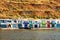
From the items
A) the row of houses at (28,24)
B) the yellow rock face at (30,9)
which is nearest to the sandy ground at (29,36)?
the row of houses at (28,24)

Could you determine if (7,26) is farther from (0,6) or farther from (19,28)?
(0,6)

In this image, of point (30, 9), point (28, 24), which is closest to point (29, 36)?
point (28, 24)

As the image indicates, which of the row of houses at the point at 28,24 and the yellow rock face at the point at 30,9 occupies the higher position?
the yellow rock face at the point at 30,9

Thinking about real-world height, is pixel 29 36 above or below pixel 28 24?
above

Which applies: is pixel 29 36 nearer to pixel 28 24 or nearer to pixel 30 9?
pixel 28 24

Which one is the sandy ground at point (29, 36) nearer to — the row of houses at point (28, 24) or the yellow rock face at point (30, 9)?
the row of houses at point (28, 24)

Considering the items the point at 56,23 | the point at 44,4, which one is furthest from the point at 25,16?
the point at 56,23

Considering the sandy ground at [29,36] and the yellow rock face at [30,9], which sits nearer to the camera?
the sandy ground at [29,36]

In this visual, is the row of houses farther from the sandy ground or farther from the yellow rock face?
the sandy ground

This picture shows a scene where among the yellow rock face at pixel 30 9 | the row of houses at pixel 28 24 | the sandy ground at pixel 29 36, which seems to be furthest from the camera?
the yellow rock face at pixel 30 9

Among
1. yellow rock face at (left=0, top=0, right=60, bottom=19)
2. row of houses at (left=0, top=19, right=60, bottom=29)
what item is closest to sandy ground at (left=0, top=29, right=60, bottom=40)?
row of houses at (left=0, top=19, right=60, bottom=29)

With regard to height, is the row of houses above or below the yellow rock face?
below

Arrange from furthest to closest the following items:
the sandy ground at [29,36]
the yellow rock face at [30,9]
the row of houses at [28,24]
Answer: the yellow rock face at [30,9], the row of houses at [28,24], the sandy ground at [29,36]

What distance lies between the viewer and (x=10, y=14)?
24.3 meters
